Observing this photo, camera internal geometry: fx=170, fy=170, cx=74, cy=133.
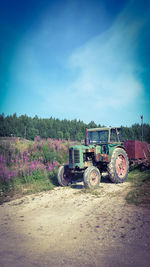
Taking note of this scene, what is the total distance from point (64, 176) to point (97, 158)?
164 centimetres

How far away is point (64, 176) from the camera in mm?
7363

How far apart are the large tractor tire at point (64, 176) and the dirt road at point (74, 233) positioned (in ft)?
A: 6.17

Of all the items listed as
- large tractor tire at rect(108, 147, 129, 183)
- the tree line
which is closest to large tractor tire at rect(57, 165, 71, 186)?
large tractor tire at rect(108, 147, 129, 183)

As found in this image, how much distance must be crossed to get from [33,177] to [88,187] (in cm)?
288

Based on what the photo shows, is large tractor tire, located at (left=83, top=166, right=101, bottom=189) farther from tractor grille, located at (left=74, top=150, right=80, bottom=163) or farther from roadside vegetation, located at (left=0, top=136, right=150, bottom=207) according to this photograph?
tractor grille, located at (left=74, top=150, right=80, bottom=163)

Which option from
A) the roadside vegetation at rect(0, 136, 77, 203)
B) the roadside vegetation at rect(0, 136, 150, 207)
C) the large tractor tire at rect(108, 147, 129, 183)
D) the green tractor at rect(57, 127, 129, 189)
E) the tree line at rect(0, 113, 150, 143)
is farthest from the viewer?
the tree line at rect(0, 113, 150, 143)

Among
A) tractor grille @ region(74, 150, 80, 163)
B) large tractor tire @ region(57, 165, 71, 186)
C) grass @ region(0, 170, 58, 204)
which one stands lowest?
grass @ region(0, 170, 58, 204)

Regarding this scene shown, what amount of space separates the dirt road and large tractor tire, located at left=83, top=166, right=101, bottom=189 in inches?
36.6

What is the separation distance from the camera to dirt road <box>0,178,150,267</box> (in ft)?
7.87

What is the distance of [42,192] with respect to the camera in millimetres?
6332

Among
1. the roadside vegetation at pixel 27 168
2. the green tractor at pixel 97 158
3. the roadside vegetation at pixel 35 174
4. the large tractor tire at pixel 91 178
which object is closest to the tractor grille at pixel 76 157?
the green tractor at pixel 97 158

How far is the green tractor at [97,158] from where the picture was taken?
671 cm

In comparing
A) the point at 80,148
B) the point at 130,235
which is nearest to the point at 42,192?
the point at 80,148

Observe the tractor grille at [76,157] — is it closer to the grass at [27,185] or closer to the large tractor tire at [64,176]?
the large tractor tire at [64,176]
